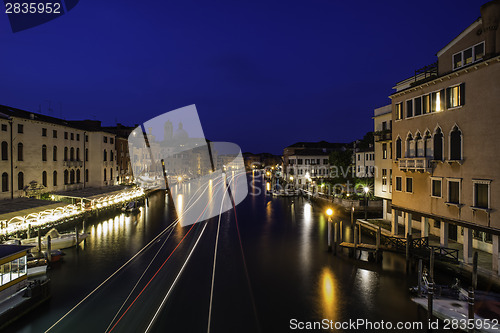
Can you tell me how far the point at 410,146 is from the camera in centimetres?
2153

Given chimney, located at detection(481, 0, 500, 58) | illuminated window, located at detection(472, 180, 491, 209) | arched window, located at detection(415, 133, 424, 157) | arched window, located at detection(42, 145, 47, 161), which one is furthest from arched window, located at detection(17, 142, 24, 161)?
chimney, located at detection(481, 0, 500, 58)

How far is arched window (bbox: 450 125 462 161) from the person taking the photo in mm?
17516

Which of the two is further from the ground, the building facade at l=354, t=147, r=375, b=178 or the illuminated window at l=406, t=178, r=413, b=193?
the building facade at l=354, t=147, r=375, b=178

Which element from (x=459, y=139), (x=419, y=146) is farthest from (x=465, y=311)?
(x=419, y=146)

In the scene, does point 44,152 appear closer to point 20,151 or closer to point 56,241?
point 20,151

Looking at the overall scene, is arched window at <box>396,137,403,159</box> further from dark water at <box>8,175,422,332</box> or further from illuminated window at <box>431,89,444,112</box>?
dark water at <box>8,175,422,332</box>

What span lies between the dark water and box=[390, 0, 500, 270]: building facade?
15.4 feet

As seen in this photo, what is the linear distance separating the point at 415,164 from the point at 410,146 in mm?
1863

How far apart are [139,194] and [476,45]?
51.4 metres

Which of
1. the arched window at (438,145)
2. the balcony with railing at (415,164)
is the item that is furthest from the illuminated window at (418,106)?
the balcony with railing at (415,164)

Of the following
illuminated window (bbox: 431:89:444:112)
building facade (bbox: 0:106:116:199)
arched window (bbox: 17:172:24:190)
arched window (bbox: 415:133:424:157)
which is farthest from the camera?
arched window (bbox: 17:172:24:190)

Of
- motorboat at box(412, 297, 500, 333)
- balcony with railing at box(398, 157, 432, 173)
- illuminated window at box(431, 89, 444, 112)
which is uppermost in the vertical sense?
illuminated window at box(431, 89, 444, 112)

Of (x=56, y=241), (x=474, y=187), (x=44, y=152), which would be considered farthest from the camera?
(x=44, y=152)

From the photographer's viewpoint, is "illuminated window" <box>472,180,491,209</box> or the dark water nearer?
the dark water
